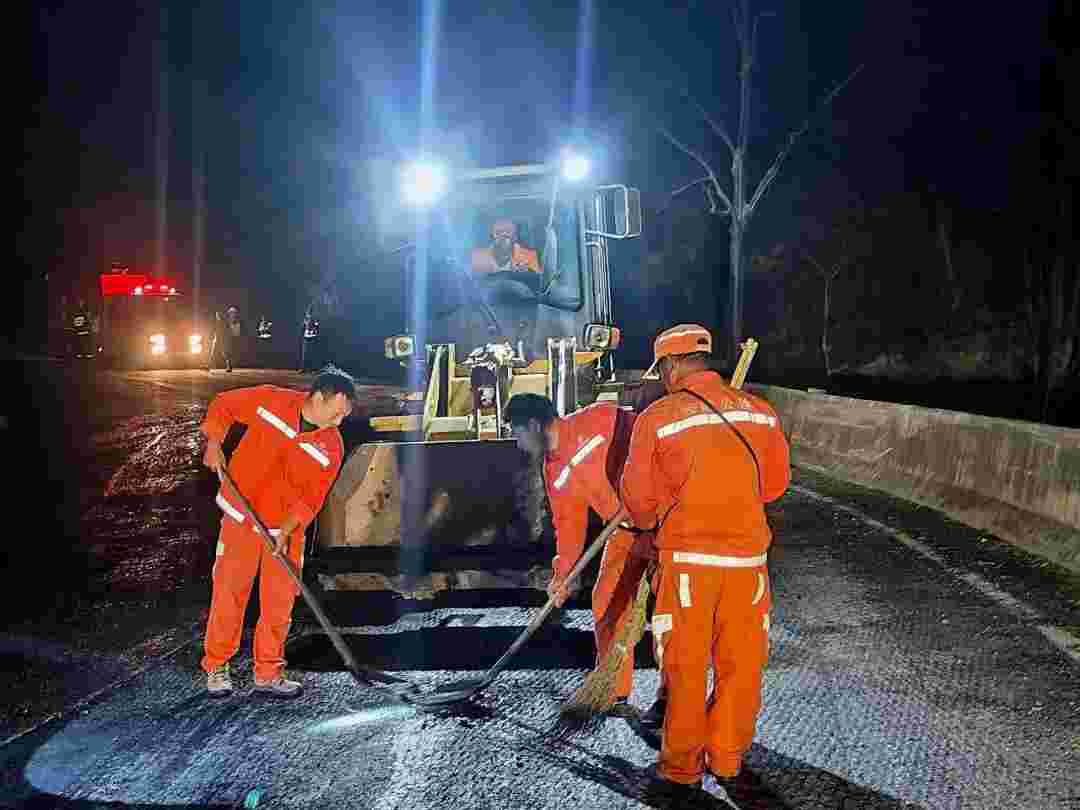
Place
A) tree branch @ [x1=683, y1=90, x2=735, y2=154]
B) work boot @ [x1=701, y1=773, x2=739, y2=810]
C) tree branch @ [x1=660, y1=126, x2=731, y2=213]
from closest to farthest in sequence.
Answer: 1. work boot @ [x1=701, y1=773, x2=739, y2=810]
2. tree branch @ [x1=683, y1=90, x2=735, y2=154]
3. tree branch @ [x1=660, y1=126, x2=731, y2=213]

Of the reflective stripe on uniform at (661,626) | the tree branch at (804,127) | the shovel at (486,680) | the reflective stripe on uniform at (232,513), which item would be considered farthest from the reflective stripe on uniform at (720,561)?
the tree branch at (804,127)

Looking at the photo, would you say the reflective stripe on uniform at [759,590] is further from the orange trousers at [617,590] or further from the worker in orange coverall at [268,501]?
the worker in orange coverall at [268,501]

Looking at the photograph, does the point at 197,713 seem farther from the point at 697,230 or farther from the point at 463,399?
the point at 697,230

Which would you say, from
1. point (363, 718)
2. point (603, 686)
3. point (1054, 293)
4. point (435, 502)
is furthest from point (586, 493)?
point (1054, 293)

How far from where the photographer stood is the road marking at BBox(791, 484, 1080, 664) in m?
5.60

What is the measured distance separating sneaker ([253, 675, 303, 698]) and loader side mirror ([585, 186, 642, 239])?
4.92m

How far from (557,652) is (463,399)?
372 cm

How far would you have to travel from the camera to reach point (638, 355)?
38.0m

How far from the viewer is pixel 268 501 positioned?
5.01m

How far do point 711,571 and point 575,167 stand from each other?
5.93 m

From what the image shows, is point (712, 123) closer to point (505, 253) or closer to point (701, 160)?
point (701, 160)

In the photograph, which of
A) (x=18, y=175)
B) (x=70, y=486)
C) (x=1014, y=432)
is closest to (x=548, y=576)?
(x=1014, y=432)

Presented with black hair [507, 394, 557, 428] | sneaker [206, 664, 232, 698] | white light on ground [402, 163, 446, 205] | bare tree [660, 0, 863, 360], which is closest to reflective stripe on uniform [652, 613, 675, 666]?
black hair [507, 394, 557, 428]

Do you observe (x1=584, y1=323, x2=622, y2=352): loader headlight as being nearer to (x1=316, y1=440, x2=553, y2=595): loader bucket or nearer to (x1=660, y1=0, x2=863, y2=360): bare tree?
(x1=316, y1=440, x2=553, y2=595): loader bucket
